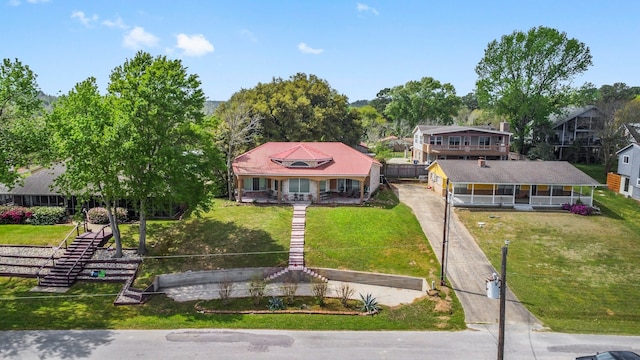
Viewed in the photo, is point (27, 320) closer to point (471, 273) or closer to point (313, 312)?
point (313, 312)

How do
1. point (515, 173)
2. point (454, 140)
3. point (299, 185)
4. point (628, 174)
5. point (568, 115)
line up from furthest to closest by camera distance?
point (568, 115) → point (454, 140) → point (628, 174) → point (515, 173) → point (299, 185)

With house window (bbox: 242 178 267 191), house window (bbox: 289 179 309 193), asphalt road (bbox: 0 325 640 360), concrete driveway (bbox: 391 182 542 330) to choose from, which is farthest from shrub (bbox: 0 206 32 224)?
concrete driveway (bbox: 391 182 542 330)

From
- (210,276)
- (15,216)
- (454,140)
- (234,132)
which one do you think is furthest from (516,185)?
(15,216)

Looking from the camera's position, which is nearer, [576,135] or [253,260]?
[253,260]

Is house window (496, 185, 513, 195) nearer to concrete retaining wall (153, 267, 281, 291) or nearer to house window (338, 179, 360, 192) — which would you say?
house window (338, 179, 360, 192)

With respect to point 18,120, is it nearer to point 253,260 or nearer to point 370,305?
point 253,260

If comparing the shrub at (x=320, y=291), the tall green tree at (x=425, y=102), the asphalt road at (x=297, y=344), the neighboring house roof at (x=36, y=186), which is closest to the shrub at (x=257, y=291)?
the shrub at (x=320, y=291)

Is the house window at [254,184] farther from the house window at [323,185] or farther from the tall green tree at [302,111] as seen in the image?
the tall green tree at [302,111]
